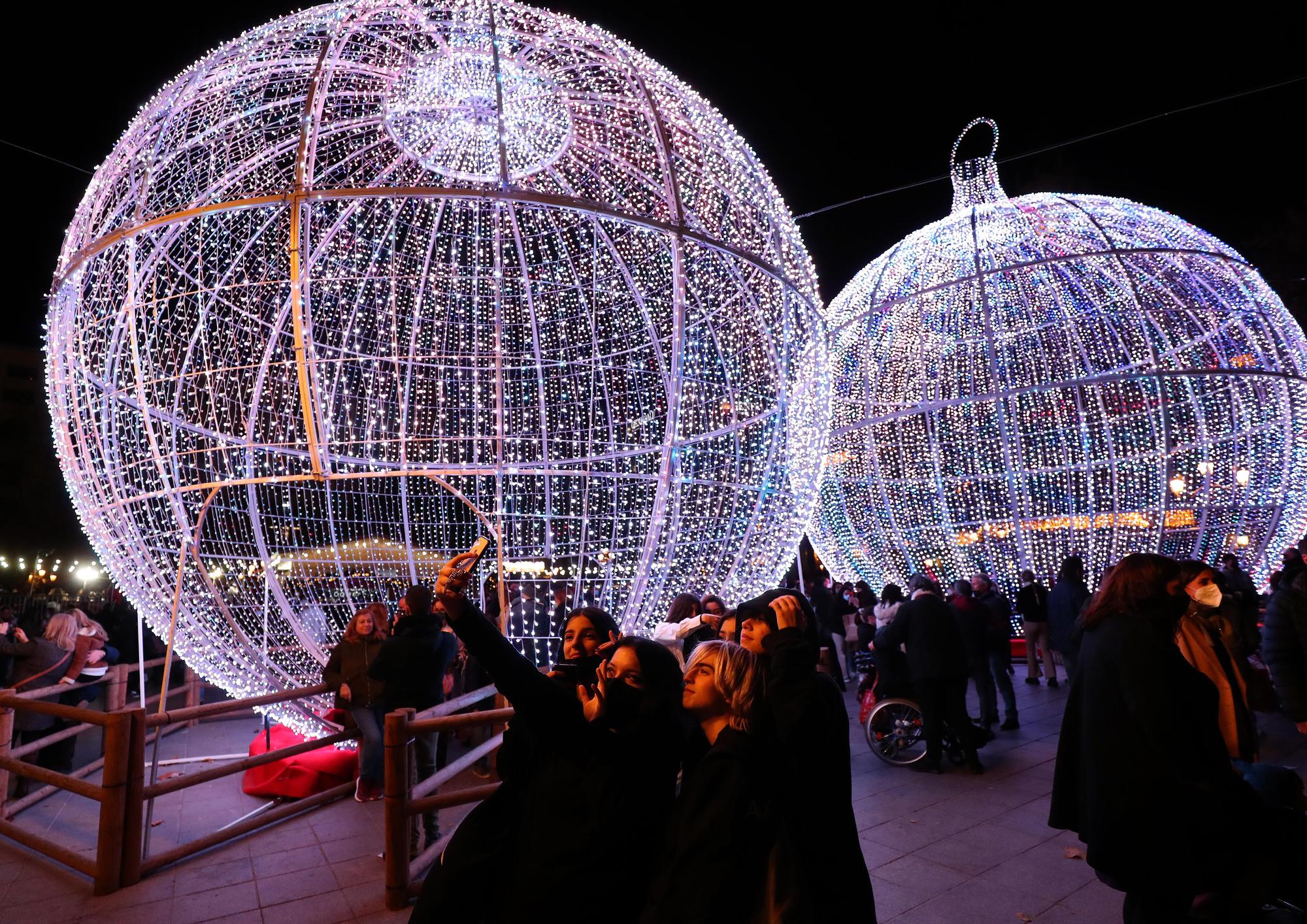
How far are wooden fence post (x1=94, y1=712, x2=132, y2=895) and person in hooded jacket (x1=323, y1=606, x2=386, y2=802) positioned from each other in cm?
134

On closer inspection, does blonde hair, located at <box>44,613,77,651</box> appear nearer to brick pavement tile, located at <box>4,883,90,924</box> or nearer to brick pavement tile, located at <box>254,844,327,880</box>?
brick pavement tile, located at <box>4,883,90,924</box>

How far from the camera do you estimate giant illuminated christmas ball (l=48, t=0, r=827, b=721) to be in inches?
188

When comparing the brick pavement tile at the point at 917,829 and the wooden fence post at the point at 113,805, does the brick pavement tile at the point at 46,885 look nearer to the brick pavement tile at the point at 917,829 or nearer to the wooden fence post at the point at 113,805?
the wooden fence post at the point at 113,805

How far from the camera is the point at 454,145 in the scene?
17.3 feet

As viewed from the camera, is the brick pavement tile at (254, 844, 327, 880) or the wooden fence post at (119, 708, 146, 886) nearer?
the wooden fence post at (119, 708, 146, 886)

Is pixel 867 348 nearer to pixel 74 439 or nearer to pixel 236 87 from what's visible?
pixel 236 87

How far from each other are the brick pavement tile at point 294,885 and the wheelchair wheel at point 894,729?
4.19m

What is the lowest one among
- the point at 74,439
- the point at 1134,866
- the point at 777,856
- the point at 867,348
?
the point at 1134,866

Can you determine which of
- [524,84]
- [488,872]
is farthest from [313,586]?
[488,872]

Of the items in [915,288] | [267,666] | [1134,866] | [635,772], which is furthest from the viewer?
[915,288]

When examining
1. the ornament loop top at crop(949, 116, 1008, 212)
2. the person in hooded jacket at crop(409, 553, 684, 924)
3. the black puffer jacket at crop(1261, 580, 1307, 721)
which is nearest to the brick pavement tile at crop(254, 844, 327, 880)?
the person in hooded jacket at crop(409, 553, 684, 924)

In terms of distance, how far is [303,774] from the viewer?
565 centimetres

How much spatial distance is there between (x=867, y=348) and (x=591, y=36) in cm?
704

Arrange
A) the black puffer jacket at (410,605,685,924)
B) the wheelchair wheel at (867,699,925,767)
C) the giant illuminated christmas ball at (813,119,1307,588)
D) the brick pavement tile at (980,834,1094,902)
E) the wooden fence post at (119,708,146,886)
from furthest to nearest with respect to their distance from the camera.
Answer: the giant illuminated christmas ball at (813,119,1307,588) < the wheelchair wheel at (867,699,925,767) < the wooden fence post at (119,708,146,886) < the brick pavement tile at (980,834,1094,902) < the black puffer jacket at (410,605,685,924)
